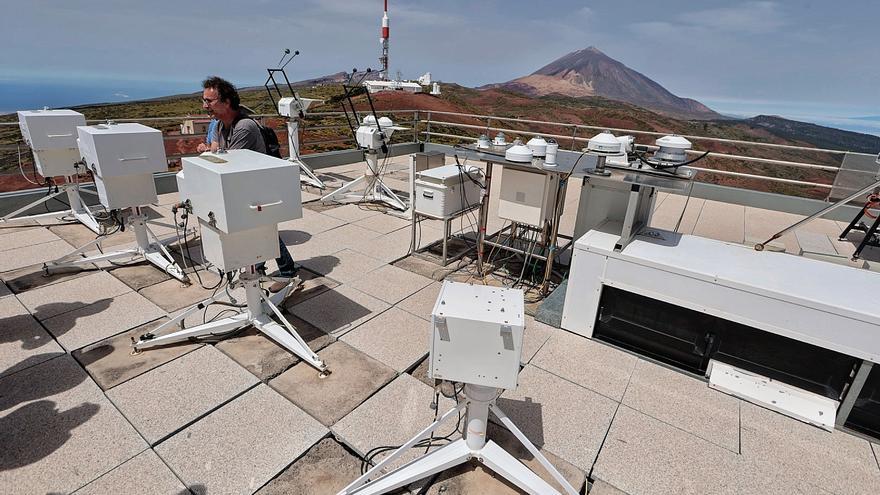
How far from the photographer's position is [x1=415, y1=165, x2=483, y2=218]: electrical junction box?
3.44m

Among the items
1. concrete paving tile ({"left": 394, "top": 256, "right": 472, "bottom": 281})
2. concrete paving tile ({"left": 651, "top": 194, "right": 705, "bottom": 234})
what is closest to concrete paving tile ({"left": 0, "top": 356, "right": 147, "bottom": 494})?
concrete paving tile ({"left": 394, "top": 256, "right": 472, "bottom": 281})

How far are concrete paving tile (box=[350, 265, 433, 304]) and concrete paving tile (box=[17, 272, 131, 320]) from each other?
67.8 inches

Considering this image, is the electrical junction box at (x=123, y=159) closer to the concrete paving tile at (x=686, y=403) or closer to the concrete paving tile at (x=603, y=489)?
the concrete paving tile at (x=603, y=489)

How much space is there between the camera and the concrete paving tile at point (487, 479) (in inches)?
62.3

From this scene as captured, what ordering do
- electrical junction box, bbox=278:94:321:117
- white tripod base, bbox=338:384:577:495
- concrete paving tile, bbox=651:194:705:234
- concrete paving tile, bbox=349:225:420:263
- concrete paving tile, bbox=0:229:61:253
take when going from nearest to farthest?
white tripod base, bbox=338:384:577:495 → concrete paving tile, bbox=0:229:61:253 → concrete paving tile, bbox=349:225:420:263 → concrete paving tile, bbox=651:194:705:234 → electrical junction box, bbox=278:94:321:117

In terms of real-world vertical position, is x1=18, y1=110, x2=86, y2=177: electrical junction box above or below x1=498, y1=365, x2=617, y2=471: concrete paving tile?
above

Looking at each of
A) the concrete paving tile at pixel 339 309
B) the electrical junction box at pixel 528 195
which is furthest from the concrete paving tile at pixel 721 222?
the concrete paving tile at pixel 339 309

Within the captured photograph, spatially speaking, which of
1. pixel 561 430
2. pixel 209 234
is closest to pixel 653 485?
pixel 561 430

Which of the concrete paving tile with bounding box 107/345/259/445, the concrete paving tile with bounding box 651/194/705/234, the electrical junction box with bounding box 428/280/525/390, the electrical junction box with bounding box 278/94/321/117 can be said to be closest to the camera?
the electrical junction box with bounding box 428/280/525/390

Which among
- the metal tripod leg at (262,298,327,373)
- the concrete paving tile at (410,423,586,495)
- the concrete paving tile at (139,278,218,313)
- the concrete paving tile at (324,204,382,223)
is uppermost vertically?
the metal tripod leg at (262,298,327,373)

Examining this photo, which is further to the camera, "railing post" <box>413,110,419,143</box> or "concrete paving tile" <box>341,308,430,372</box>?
"railing post" <box>413,110,419,143</box>

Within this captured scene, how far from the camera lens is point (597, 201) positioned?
10.2 feet

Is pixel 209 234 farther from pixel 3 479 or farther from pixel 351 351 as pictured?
pixel 3 479

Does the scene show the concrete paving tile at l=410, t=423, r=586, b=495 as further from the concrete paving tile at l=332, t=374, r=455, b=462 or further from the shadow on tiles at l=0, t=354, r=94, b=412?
the shadow on tiles at l=0, t=354, r=94, b=412
